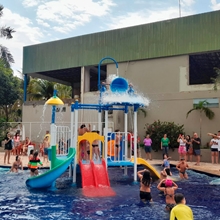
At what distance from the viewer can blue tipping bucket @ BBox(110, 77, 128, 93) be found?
10.1 meters

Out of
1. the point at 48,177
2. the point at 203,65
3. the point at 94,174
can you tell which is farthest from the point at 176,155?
the point at 48,177

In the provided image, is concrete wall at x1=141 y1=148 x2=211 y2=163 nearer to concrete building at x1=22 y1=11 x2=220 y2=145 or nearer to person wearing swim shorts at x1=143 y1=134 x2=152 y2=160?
person wearing swim shorts at x1=143 y1=134 x2=152 y2=160

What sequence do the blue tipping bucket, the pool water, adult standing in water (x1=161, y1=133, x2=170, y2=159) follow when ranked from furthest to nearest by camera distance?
adult standing in water (x1=161, y1=133, x2=170, y2=159)
the blue tipping bucket
the pool water

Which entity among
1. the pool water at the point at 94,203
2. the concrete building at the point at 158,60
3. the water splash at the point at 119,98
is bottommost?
the pool water at the point at 94,203

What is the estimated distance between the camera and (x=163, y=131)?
59.1 feet

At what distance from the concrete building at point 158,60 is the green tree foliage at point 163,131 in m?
0.57

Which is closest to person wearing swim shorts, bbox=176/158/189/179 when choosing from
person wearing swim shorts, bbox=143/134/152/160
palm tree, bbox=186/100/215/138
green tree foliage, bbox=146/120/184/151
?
person wearing swim shorts, bbox=143/134/152/160

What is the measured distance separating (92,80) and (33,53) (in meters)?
7.11

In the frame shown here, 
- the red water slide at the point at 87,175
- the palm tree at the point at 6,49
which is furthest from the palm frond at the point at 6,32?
the red water slide at the point at 87,175

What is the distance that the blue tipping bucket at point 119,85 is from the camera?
10055 mm

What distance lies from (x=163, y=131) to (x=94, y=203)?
1078 cm

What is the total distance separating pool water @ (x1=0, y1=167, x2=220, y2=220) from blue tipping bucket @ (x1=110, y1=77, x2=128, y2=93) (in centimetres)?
313

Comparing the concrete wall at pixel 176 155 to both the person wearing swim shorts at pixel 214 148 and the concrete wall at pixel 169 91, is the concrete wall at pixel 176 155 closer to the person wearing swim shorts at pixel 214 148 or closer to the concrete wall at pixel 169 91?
the person wearing swim shorts at pixel 214 148

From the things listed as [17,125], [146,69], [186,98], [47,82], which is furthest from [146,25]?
[47,82]
